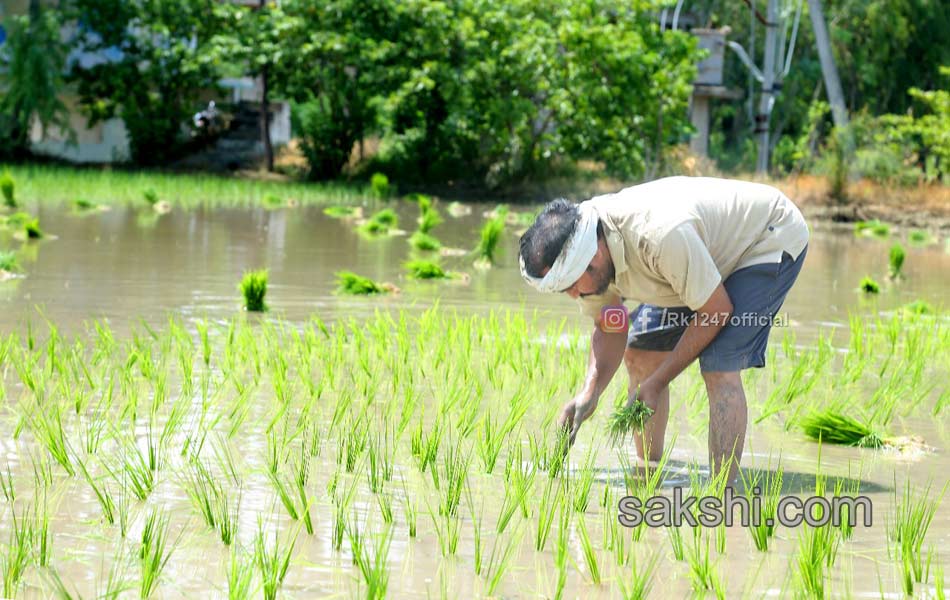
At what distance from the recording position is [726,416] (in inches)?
151

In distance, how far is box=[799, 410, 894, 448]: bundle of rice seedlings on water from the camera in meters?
4.54

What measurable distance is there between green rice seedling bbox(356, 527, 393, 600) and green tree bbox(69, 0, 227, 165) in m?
18.8

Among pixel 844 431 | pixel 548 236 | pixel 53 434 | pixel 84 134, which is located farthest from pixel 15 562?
pixel 84 134

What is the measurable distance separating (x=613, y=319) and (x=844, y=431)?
1.13 meters

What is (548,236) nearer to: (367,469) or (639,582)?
(367,469)

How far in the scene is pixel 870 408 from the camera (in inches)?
202

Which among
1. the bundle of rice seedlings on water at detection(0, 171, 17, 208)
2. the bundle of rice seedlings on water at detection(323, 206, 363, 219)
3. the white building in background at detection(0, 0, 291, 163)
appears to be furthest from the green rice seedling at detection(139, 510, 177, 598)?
the white building in background at detection(0, 0, 291, 163)

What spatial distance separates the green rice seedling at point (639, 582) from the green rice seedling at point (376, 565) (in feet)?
1.67

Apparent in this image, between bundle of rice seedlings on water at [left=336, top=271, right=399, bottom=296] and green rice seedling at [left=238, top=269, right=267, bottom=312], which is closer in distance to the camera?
green rice seedling at [left=238, top=269, right=267, bottom=312]

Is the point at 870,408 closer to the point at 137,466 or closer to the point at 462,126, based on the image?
the point at 137,466

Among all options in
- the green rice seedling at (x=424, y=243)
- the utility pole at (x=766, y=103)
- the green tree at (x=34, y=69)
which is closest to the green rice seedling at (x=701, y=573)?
the green rice seedling at (x=424, y=243)

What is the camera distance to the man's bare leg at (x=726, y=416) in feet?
12.5

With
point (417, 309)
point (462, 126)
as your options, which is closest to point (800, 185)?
point (462, 126)

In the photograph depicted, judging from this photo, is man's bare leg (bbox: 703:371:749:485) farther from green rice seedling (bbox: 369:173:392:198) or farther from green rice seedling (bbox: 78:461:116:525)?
green rice seedling (bbox: 369:173:392:198)
